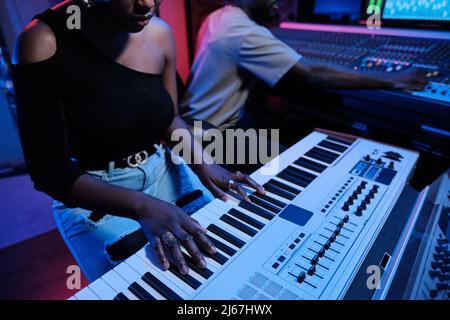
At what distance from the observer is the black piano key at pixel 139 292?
62 cm

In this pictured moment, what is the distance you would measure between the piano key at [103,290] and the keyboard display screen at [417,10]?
1.88 meters

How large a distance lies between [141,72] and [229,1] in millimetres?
948

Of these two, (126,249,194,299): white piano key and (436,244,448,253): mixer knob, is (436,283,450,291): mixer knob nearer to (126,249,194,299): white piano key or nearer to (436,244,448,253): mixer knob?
(436,244,448,253): mixer knob

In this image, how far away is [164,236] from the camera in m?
0.73

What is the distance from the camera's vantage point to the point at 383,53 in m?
1.54

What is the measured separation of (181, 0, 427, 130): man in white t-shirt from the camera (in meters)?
1.35

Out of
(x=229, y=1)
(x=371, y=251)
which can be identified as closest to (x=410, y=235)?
(x=371, y=251)

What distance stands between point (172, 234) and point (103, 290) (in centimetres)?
18

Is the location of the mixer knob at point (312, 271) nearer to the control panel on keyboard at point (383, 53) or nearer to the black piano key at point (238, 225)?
the black piano key at point (238, 225)

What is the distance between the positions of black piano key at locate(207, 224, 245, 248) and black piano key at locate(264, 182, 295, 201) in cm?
22

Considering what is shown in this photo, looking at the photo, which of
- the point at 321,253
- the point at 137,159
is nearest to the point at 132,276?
the point at 321,253

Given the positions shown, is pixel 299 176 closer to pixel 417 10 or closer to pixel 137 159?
pixel 137 159

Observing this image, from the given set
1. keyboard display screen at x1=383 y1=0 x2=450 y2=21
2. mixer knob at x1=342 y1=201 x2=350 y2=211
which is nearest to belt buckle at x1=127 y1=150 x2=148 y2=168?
mixer knob at x1=342 y1=201 x2=350 y2=211
